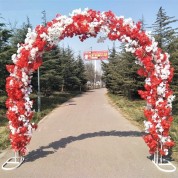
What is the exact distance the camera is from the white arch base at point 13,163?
337 inches

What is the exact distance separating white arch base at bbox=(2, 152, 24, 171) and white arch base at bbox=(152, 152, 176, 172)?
11.5 feet

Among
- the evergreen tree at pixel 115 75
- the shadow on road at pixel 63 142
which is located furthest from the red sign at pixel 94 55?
the shadow on road at pixel 63 142

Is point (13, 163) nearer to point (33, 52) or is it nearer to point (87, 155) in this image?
point (87, 155)

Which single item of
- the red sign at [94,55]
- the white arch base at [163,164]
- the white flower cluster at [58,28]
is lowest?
the white arch base at [163,164]

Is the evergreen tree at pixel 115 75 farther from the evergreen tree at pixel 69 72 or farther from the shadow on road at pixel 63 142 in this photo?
the shadow on road at pixel 63 142

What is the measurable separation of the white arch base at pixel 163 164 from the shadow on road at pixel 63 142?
9.98 ft

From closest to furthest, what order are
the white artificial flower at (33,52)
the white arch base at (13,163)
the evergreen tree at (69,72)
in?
the white arch base at (13,163) < the white artificial flower at (33,52) < the evergreen tree at (69,72)

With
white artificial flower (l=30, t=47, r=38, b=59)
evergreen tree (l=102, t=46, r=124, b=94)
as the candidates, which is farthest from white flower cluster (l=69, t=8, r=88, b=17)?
evergreen tree (l=102, t=46, r=124, b=94)

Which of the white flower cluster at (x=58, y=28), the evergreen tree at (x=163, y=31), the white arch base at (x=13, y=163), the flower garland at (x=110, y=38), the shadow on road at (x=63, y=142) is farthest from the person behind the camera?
the evergreen tree at (x=163, y=31)

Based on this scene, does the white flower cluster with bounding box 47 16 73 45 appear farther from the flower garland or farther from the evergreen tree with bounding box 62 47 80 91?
the evergreen tree with bounding box 62 47 80 91

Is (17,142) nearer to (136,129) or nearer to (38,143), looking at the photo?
(38,143)

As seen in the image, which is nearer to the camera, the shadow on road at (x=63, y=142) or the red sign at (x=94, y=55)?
the shadow on road at (x=63, y=142)

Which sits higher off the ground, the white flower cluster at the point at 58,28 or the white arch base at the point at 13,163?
the white flower cluster at the point at 58,28

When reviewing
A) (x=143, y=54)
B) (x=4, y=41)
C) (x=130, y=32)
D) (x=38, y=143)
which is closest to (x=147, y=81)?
(x=143, y=54)
